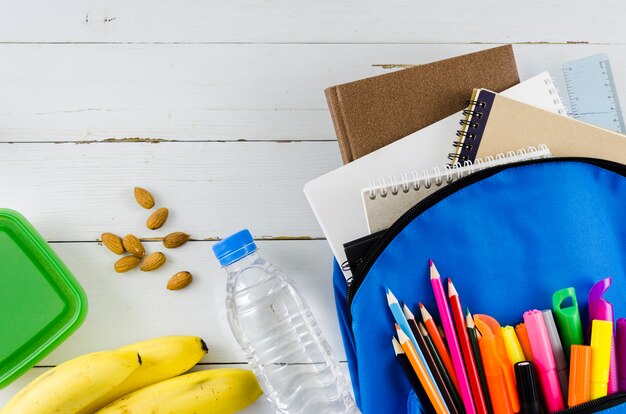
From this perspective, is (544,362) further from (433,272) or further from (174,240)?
(174,240)

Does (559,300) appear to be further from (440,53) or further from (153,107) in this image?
(153,107)

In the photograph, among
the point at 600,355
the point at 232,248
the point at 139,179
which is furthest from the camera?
the point at 139,179

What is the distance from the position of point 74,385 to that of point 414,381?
32 centimetres

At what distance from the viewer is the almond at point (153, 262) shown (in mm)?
699

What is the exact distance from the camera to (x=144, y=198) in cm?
70

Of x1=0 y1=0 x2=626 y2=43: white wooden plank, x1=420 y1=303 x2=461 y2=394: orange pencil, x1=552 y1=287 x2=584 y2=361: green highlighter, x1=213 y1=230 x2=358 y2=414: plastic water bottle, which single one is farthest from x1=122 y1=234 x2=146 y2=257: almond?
x1=552 y1=287 x2=584 y2=361: green highlighter

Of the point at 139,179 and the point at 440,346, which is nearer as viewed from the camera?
the point at 440,346

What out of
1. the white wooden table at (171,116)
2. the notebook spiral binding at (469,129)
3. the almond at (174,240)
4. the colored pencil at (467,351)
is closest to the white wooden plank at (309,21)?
the white wooden table at (171,116)

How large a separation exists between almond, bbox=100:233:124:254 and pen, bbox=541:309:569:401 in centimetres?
45

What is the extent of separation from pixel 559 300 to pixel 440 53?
1.07 ft

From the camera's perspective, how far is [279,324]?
28.2 inches

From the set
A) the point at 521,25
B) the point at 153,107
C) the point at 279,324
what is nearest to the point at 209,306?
the point at 279,324

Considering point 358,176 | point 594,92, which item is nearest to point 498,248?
point 358,176

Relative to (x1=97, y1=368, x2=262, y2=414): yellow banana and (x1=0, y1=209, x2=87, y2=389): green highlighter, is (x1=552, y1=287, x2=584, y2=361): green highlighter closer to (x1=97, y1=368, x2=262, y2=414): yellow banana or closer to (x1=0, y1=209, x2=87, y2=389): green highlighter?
(x1=97, y1=368, x2=262, y2=414): yellow banana
